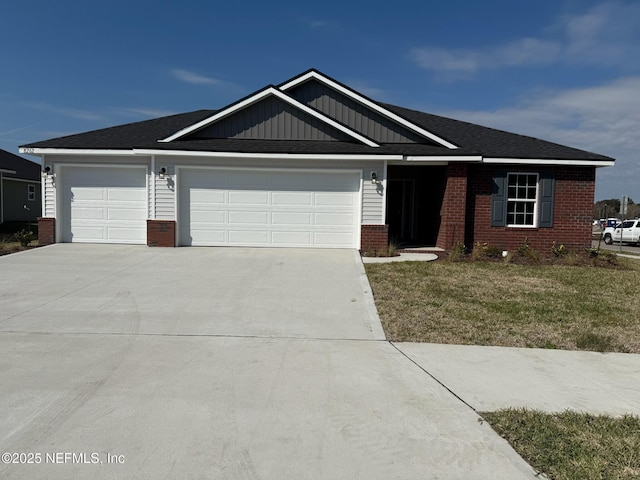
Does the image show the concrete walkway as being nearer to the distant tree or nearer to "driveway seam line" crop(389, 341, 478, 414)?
"driveway seam line" crop(389, 341, 478, 414)

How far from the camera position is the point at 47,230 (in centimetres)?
1411

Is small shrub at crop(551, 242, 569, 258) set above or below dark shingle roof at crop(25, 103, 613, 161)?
below

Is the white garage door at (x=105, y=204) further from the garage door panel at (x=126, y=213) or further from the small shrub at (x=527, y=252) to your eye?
the small shrub at (x=527, y=252)

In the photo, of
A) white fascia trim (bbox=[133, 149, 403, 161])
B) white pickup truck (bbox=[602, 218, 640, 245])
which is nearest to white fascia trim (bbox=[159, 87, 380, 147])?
white fascia trim (bbox=[133, 149, 403, 161])

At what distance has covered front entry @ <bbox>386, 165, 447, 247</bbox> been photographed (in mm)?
16344

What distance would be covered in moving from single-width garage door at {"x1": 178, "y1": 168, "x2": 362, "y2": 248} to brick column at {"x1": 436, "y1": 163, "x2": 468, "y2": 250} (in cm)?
276

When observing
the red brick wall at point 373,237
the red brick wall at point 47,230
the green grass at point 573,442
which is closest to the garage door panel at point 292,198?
the red brick wall at point 373,237

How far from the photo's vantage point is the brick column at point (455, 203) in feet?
46.2

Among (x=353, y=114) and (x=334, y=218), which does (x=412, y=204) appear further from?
(x=334, y=218)

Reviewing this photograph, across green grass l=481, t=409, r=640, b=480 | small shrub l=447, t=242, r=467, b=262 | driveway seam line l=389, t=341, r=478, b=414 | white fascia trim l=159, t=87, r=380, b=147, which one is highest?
white fascia trim l=159, t=87, r=380, b=147

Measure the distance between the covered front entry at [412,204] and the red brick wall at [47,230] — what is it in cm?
1067

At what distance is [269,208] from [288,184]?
91 cm

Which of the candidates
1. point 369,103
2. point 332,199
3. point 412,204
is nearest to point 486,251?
point 412,204

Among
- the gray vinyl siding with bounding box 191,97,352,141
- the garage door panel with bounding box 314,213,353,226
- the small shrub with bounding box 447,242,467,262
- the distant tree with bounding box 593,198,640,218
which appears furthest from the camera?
the distant tree with bounding box 593,198,640,218
